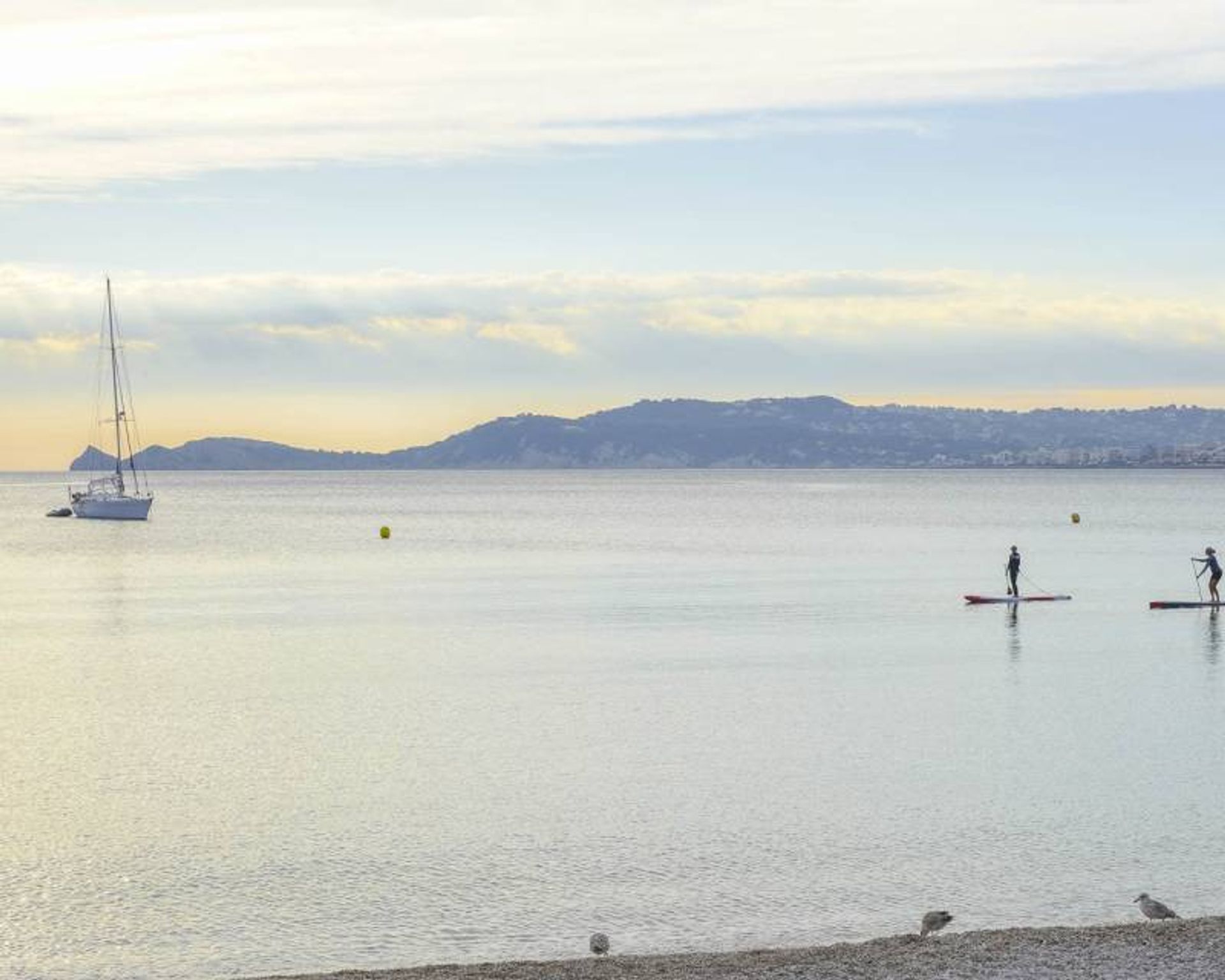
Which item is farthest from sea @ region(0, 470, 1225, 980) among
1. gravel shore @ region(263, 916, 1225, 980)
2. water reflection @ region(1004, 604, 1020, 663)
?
gravel shore @ region(263, 916, 1225, 980)

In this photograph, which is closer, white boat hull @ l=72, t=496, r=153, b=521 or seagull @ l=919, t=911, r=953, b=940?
seagull @ l=919, t=911, r=953, b=940

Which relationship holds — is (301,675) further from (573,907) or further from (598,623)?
(573,907)

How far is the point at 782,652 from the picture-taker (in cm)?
4400

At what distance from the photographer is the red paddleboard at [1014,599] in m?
60.2

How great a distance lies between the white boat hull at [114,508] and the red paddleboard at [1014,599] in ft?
305

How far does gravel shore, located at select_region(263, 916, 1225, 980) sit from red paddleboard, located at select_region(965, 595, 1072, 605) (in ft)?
143

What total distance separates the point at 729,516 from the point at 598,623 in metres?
103

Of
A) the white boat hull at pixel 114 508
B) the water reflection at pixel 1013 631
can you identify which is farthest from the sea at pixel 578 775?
the white boat hull at pixel 114 508

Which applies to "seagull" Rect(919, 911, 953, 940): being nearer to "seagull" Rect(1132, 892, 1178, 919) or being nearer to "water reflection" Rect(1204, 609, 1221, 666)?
"seagull" Rect(1132, 892, 1178, 919)

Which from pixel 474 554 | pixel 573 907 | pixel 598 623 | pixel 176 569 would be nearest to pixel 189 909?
pixel 573 907

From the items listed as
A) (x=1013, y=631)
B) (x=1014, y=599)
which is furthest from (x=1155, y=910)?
(x=1014, y=599)

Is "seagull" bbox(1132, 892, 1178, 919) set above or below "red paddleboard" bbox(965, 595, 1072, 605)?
above

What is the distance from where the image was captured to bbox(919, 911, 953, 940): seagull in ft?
58.2

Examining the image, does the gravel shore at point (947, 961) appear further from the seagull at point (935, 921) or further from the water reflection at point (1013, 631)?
the water reflection at point (1013, 631)
